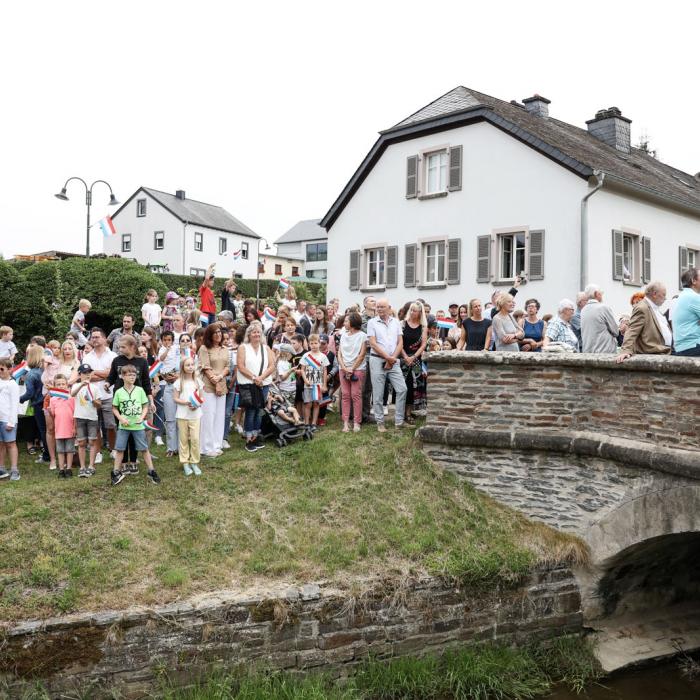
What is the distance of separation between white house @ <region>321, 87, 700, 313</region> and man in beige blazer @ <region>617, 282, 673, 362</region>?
33.8ft

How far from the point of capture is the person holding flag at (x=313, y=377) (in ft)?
33.5

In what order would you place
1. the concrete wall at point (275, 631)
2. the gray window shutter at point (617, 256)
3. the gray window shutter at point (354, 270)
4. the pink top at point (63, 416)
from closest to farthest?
the concrete wall at point (275, 631) → the pink top at point (63, 416) → the gray window shutter at point (617, 256) → the gray window shutter at point (354, 270)

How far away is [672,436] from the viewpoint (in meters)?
7.12

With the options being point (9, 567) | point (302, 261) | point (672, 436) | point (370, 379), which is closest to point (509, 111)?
point (370, 379)

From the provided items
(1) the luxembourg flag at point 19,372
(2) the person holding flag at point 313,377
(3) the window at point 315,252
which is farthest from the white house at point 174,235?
(2) the person holding flag at point 313,377

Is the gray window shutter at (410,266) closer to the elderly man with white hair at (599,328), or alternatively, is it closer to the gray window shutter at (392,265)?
the gray window shutter at (392,265)

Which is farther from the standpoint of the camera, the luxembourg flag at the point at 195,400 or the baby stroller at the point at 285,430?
the baby stroller at the point at 285,430

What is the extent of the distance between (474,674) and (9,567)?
16.1 feet

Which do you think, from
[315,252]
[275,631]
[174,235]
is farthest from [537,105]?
[315,252]

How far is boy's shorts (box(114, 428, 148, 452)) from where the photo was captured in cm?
834

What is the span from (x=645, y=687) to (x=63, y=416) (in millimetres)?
7870

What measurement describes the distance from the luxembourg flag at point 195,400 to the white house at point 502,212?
38.9ft

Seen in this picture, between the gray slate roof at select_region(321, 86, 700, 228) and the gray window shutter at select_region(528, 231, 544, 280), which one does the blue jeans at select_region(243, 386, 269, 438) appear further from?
the gray slate roof at select_region(321, 86, 700, 228)

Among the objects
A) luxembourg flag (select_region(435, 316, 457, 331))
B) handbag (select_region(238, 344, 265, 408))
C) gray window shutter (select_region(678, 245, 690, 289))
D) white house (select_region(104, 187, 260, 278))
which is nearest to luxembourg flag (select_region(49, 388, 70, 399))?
handbag (select_region(238, 344, 265, 408))
